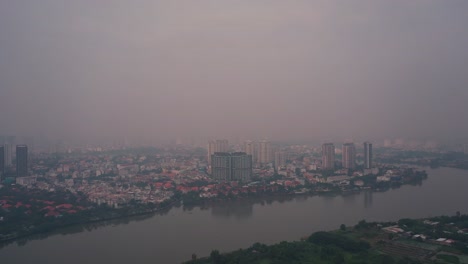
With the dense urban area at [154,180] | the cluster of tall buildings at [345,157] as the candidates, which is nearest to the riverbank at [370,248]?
the dense urban area at [154,180]

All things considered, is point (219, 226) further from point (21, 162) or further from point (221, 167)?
point (21, 162)

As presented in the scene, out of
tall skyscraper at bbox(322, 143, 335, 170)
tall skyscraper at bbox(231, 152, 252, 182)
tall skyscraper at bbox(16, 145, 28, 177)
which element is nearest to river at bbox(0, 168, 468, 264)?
tall skyscraper at bbox(231, 152, 252, 182)

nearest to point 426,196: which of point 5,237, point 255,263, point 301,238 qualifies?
point 301,238

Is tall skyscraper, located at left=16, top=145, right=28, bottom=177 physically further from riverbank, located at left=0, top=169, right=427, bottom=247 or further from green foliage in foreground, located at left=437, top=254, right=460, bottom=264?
green foliage in foreground, located at left=437, top=254, right=460, bottom=264

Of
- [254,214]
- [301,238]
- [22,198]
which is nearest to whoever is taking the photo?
[301,238]

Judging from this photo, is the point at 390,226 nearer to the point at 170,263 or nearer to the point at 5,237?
the point at 170,263

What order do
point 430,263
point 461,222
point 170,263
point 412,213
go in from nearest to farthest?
point 430,263 → point 170,263 → point 461,222 → point 412,213
